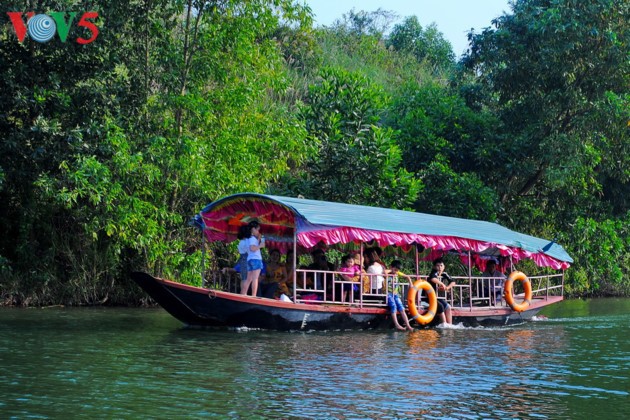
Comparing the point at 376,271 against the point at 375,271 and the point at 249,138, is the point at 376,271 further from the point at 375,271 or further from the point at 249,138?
the point at 249,138

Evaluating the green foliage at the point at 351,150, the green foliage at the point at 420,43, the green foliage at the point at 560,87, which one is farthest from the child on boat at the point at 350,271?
the green foliage at the point at 420,43

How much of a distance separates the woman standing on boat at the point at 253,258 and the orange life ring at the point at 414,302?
2679mm

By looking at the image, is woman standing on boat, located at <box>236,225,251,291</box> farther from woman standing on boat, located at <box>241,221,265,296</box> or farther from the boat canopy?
the boat canopy

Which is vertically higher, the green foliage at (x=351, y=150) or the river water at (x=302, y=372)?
the green foliage at (x=351, y=150)

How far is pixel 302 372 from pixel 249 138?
30.6ft

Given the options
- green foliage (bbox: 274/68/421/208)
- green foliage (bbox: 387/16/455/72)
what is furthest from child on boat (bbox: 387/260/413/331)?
green foliage (bbox: 387/16/455/72)

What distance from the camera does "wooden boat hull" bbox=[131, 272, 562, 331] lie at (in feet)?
43.9

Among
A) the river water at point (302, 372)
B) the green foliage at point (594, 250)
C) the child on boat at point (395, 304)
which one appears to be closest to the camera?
the river water at point (302, 372)

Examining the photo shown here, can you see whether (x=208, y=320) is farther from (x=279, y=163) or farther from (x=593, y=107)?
(x=593, y=107)

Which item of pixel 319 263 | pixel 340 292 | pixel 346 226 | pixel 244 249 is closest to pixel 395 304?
pixel 340 292

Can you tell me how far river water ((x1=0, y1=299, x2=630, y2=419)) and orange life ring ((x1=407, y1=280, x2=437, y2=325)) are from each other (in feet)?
0.84

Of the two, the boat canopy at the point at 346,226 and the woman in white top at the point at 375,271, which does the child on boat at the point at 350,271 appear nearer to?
the woman in white top at the point at 375,271

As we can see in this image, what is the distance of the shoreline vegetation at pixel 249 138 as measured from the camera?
17375 millimetres

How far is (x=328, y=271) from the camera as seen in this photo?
46.7ft
